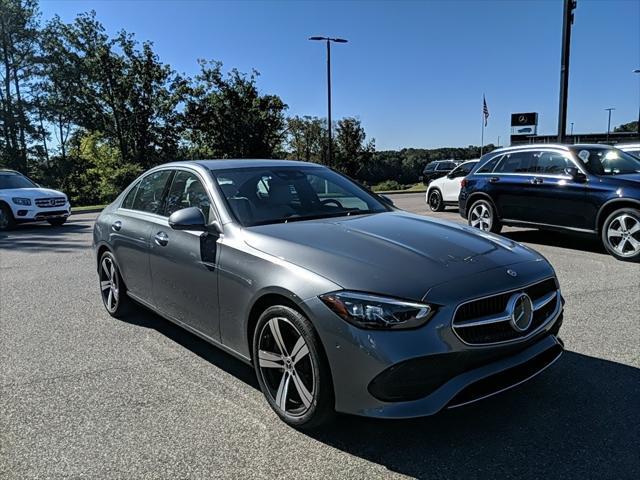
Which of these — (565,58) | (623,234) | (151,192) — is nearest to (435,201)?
(565,58)

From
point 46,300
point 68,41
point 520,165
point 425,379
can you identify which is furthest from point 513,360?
point 68,41

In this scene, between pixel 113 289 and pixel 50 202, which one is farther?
pixel 50 202

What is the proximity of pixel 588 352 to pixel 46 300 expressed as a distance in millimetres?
5724

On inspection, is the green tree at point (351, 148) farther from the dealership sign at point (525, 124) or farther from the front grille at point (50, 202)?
the front grille at point (50, 202)

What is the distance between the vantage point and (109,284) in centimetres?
541

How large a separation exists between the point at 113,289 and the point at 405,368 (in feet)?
12.3

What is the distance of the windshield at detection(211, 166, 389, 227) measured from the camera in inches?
149

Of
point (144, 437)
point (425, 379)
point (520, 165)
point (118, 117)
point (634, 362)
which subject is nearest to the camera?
point (425, 379)

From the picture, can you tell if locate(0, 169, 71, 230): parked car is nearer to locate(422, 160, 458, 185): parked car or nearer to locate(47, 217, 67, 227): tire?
locate(47, 217, 67, 227): tire

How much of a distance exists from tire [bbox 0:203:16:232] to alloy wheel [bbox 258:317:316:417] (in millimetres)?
13293

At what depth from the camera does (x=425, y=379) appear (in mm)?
2576

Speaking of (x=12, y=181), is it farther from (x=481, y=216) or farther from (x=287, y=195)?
(x=287, y=195)

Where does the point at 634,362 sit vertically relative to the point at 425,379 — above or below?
below

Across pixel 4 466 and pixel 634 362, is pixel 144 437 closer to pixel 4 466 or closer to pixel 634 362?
pixel 4 466
